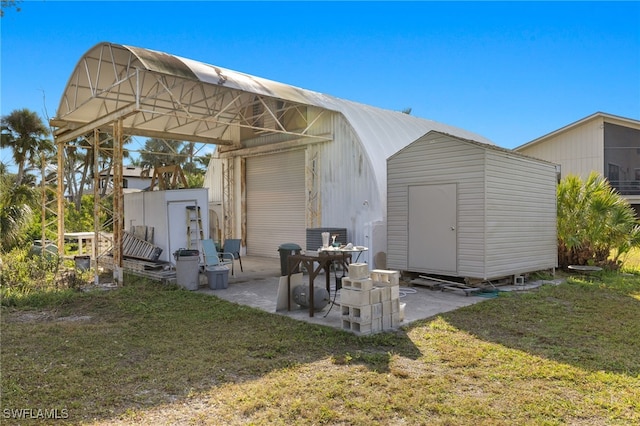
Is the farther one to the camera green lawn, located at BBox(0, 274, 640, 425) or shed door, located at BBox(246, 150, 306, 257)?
shed door, located at BBox(246, 150, 306, 257)

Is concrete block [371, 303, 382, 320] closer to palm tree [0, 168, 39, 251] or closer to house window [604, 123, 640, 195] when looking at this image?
palm tree [0, 168, 39, 251]

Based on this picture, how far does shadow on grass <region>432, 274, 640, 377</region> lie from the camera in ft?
16.0

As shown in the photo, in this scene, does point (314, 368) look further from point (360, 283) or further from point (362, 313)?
point (360, 283)

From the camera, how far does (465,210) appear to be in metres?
8.46

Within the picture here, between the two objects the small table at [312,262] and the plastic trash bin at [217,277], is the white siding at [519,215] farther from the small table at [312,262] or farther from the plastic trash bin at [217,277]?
the plastic trash bin at [217,277]

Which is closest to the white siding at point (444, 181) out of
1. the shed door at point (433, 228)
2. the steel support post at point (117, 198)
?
the shed door at point (433, 228)

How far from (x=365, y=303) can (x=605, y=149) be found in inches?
787

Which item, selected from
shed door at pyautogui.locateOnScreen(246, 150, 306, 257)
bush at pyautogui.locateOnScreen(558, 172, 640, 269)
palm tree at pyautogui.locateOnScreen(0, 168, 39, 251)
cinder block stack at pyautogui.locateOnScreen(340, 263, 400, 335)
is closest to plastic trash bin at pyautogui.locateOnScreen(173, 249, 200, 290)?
cinder block stack at pyautogui.locateOnScreen(340, 263, 400, 335)

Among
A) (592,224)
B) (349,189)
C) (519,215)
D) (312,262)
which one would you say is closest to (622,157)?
(592,224)

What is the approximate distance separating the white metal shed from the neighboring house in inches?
510

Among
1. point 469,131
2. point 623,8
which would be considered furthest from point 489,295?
point 469,131

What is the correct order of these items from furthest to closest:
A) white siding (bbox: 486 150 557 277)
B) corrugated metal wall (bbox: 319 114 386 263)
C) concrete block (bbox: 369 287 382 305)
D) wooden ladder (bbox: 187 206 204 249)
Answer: corrugated metal wall (bbox: 319 114 386 263)
wooden ladder (bbox: 187 206 204 249)
white siding (bbox: 486 150 557 277)
concrete block (bbox: 369 287 382 305)

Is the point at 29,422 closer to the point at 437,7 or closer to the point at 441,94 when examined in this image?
the point at 437,7

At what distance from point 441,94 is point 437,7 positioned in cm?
1039
